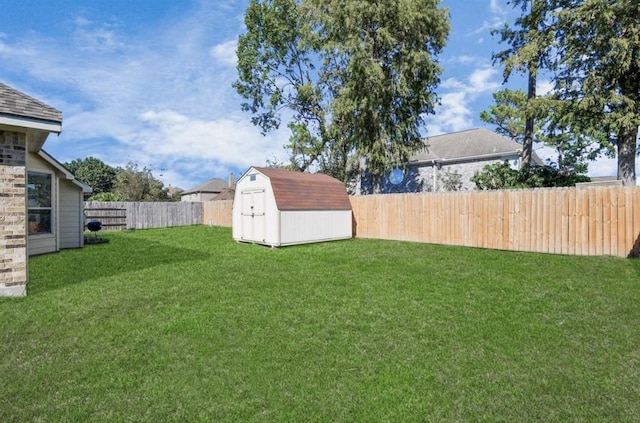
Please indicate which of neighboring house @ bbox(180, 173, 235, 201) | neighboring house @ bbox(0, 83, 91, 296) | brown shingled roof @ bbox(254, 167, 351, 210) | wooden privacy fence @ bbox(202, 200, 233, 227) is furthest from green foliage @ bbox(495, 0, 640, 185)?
neighboring house @ bbox(180, 173, 235, 201)

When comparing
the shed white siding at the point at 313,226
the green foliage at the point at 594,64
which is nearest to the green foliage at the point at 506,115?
the green foliage at the point at 594,64

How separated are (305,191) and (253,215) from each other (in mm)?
2119

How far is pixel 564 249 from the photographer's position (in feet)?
29.1

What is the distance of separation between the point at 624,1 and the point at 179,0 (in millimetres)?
14113

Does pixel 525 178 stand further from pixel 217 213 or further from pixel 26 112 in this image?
pixel 217 213

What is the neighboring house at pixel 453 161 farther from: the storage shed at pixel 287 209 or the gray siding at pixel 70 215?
the gray siding at pixel 70 215

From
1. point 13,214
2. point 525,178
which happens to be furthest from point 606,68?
point 13,214

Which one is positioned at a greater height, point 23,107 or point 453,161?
point 453,161

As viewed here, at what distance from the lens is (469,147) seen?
20.4 metres

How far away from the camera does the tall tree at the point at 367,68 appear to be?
1634 centimetres

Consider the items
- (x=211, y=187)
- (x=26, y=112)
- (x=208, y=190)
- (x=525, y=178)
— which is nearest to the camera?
(x=26, y=112)

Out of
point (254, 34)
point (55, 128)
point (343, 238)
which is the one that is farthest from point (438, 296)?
point (254, 34)

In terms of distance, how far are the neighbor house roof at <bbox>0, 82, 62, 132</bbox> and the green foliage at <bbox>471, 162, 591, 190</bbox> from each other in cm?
1487

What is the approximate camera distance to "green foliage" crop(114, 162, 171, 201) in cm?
2798
